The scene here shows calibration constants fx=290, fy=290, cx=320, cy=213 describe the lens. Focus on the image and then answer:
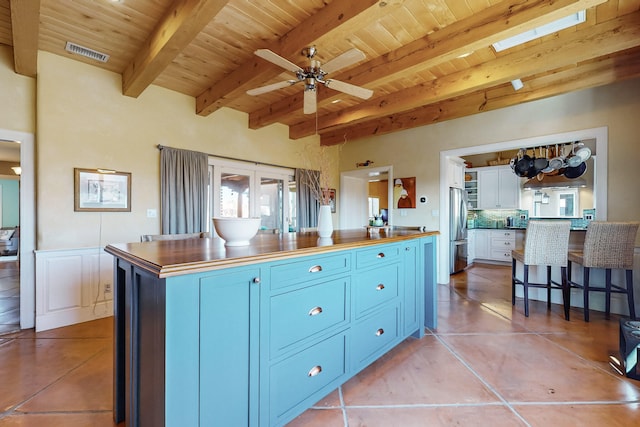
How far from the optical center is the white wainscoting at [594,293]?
3205mm

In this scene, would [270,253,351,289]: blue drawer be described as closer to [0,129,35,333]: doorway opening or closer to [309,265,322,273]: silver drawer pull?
[309,265,322,273]: silver drawer pull

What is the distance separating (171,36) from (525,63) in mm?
3161

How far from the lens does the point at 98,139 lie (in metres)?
3.21

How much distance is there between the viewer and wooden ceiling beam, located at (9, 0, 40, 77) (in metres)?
1.94

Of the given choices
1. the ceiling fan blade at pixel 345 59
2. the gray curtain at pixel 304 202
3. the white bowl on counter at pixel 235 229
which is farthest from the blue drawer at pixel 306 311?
the gray curtain at pixel 304 202

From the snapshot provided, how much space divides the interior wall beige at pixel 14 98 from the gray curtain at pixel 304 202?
3.47 meters

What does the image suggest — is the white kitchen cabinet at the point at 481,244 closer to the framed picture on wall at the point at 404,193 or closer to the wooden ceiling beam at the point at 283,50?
the framed picture on wall at the point at 404,193

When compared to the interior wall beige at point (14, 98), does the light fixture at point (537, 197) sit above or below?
below

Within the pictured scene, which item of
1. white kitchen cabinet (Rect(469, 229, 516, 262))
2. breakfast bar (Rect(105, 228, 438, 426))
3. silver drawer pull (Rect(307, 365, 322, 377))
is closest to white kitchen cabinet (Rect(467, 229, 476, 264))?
white kitchen cabinet (Rect(469, 229, 516, 262))

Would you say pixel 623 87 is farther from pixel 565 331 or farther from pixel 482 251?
pixel 482 251

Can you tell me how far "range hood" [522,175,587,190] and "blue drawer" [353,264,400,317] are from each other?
226 inches

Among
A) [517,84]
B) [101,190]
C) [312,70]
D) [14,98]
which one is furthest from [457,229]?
[14,98]

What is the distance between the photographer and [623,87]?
330 centimetres

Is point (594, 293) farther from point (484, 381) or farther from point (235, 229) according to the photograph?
point (235, 229)
